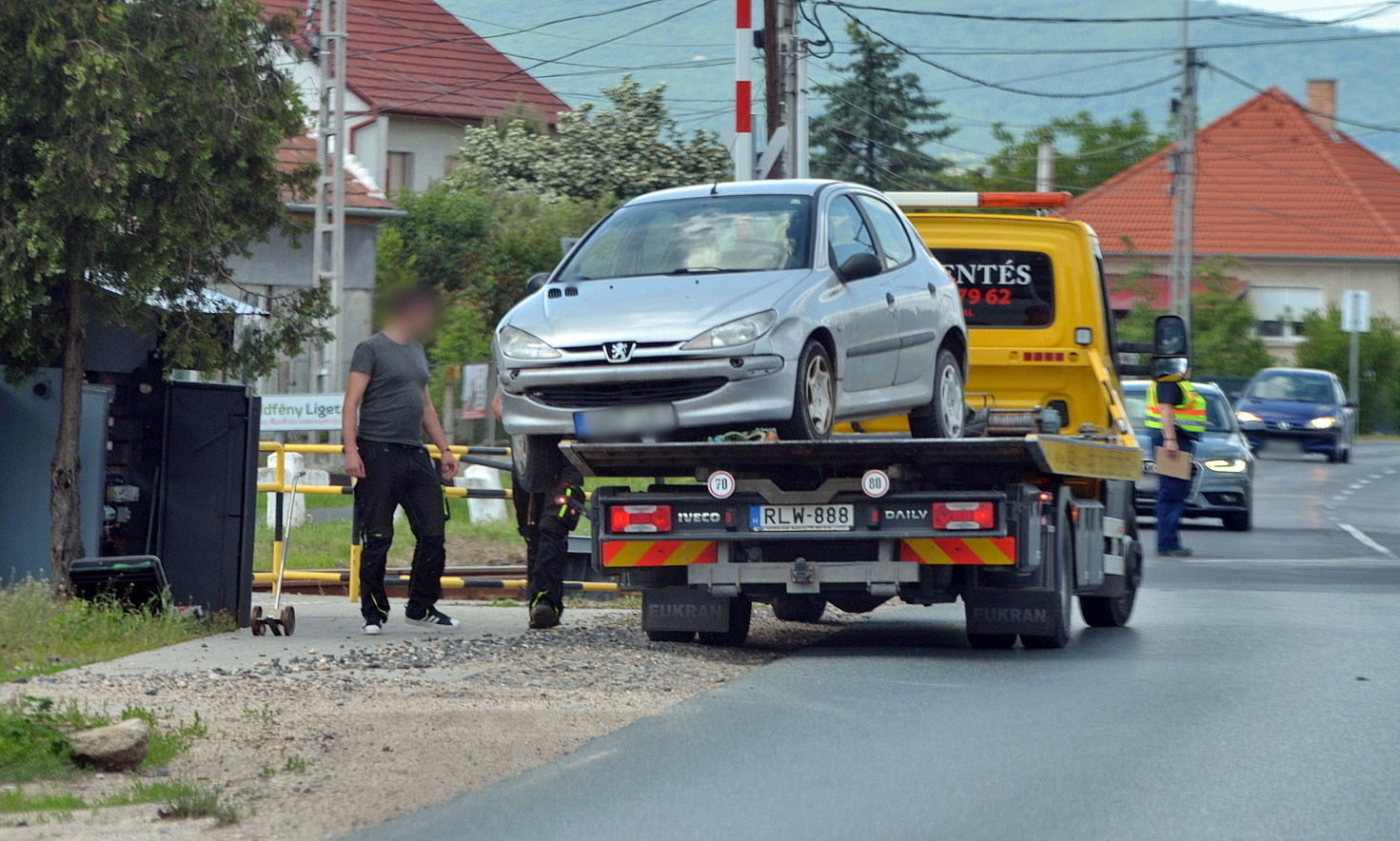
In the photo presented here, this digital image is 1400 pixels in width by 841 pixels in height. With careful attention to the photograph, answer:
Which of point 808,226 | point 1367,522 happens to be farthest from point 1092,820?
point 1367,522

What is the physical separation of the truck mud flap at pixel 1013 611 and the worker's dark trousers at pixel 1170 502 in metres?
7.81

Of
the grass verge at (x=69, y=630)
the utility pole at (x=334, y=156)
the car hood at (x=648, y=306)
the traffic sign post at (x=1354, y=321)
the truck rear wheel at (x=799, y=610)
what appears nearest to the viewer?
the car hood at (x=648, y=306)

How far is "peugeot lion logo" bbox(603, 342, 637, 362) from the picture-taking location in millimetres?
9367

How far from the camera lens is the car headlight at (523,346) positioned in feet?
31.3

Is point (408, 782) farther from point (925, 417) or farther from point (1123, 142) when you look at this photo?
point (1123, 142)

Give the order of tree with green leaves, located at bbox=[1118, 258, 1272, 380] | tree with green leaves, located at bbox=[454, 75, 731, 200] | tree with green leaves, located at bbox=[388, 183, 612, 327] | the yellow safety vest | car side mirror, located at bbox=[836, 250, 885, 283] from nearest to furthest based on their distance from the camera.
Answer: car side mirror, located at bbox=[836, 250, 885, 283], the yellow safety vest, tree with green leaves, located at bbox=[388, 183, 612, 327], tree with green leaves, located at bbox=[454, 75, 731, 200], tree with green leaves, located at bbox=[1118, 258, 1272, 380]

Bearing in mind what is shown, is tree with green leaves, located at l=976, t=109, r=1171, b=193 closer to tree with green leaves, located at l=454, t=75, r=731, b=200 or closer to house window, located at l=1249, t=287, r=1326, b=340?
house window, located at l=1249, t=287, r=1326, b=340

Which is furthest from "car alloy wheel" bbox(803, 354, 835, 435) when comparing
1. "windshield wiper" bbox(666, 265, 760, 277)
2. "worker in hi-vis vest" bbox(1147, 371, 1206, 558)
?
"worker in hi-vis vest" bbox(1147, 371, 1206, 558)

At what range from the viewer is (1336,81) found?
69438 millimetres

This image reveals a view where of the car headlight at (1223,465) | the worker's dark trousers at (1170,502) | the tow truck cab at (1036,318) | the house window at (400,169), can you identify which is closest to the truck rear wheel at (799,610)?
the tow truck cab at (1036,318)

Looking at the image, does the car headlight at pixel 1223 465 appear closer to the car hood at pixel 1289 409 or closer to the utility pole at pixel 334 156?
the utility pole at pixel 334 156

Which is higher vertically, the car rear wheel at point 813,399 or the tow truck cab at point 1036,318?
the tow truck cab at point 1036,318

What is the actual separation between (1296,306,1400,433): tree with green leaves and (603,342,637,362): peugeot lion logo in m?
46.6

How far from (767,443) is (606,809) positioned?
10.0ft
